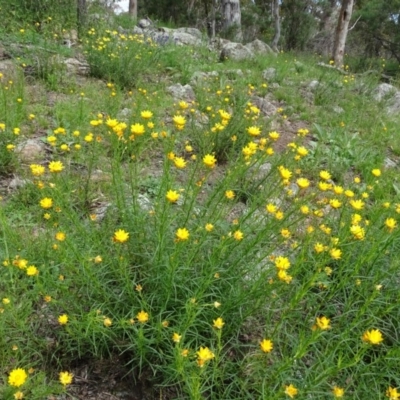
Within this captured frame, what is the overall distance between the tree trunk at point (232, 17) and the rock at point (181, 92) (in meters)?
5.50

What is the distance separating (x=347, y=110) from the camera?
16.4ft

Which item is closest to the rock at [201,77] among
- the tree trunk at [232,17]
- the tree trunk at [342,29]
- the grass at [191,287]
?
the grass at [191,287]

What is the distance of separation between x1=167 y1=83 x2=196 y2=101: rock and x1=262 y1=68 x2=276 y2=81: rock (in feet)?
5.23

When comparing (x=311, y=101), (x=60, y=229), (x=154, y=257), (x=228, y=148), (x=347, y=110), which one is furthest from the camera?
(x=311, y=101)

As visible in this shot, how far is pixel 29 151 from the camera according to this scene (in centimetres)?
292

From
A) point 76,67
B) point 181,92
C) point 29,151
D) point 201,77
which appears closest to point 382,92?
point 201,77

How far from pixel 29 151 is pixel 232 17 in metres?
8.44

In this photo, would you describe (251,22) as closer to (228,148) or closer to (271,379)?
(228,148)

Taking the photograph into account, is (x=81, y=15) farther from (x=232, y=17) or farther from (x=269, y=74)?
(x=232, y=17)

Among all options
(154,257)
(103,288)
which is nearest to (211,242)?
(154,257)

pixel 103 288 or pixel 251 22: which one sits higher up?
pixel 251 22

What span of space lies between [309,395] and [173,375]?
1.63 ft

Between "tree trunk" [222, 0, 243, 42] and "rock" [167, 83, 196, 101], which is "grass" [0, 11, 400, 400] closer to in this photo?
"rock" [167, 83, 196, 101]

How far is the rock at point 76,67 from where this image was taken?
184 inches
